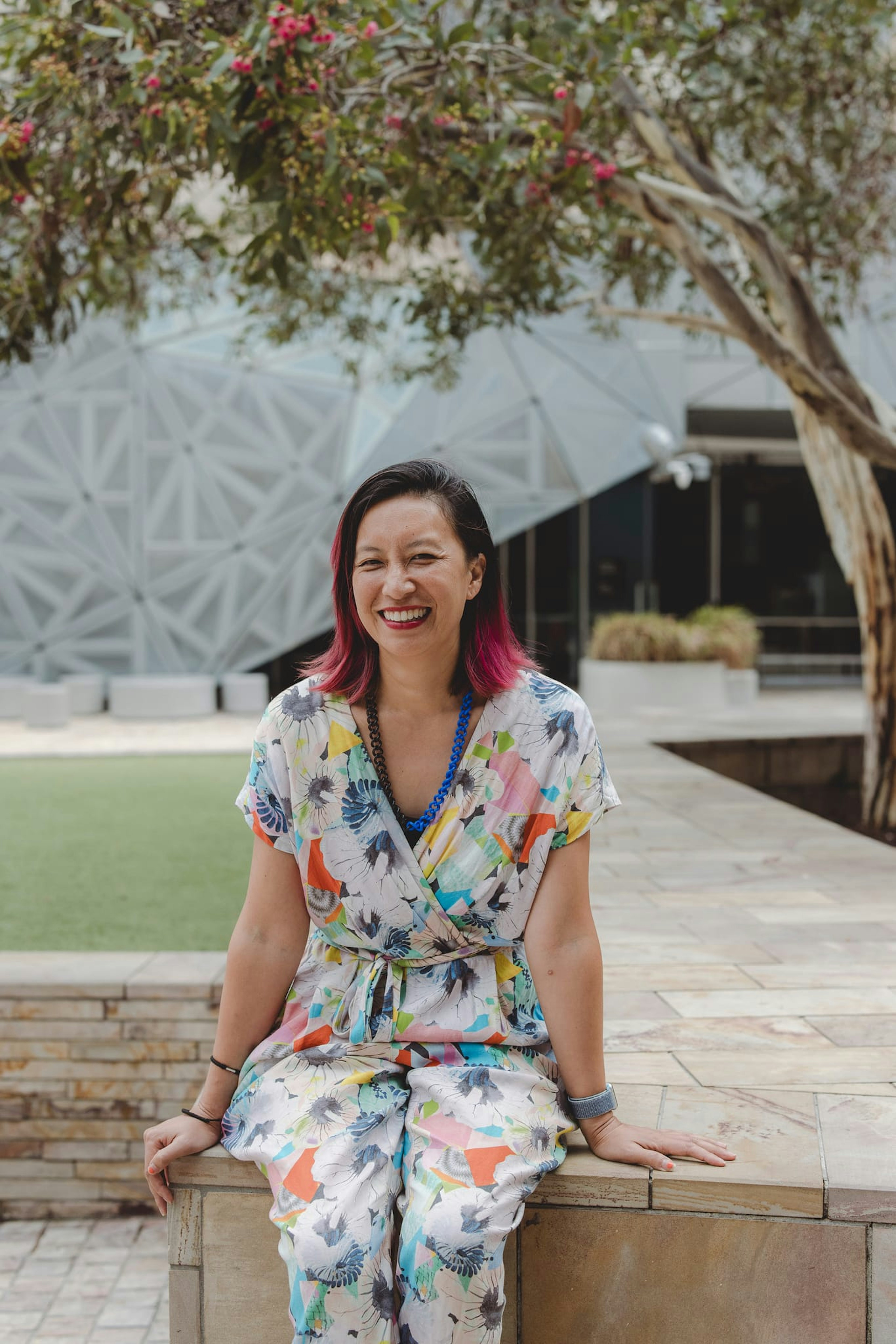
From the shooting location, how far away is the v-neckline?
2197 mm

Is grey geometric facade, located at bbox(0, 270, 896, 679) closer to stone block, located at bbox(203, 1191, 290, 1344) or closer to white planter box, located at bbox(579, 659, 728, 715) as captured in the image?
white planter box, located at bbox(579, 659, 728, 715)

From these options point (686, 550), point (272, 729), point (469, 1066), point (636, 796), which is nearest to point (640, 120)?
point (636, 796)

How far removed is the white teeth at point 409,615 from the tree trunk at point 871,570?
599cm

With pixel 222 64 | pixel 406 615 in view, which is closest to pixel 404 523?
pixel 406 615

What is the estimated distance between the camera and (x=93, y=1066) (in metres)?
4.41

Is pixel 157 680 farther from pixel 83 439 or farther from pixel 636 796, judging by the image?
pixel 636 796

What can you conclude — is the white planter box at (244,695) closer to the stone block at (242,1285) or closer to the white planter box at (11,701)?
the white planter box at (11,701)

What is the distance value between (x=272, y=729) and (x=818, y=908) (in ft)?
10.7

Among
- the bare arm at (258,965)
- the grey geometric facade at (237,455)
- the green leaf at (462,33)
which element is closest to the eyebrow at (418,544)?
the bare arm at (258,965)

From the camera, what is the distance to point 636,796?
25.0 feet

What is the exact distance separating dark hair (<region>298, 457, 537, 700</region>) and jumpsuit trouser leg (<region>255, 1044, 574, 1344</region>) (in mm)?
702

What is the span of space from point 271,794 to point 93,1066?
2.67 m

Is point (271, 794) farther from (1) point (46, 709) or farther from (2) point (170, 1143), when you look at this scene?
(1) point (46, 709)

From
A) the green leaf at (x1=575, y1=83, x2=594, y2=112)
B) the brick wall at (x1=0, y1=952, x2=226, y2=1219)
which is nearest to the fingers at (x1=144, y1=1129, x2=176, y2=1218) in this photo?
the brick wall at (x1=0, y1=952, x2=226, y2=1219)
